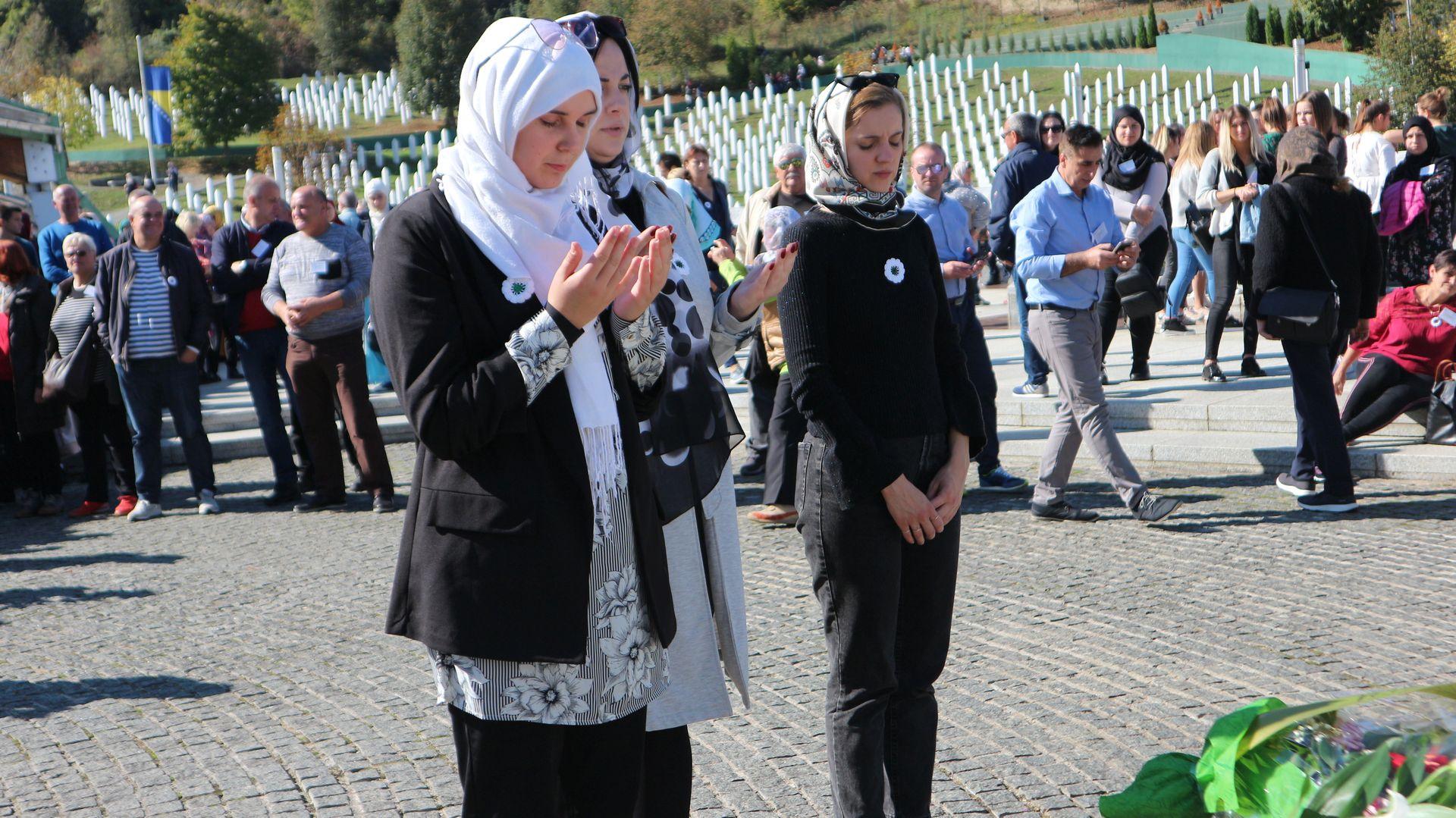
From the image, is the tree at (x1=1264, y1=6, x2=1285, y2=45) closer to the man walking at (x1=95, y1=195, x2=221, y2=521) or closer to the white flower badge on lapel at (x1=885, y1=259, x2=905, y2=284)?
the man walking at (x1=95, y1=195, x2=221, y2=521)

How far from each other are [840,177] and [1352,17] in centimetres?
6016

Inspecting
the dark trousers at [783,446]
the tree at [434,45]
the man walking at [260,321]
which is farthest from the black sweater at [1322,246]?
the tree at [434,45]

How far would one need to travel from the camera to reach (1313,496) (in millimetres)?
7441

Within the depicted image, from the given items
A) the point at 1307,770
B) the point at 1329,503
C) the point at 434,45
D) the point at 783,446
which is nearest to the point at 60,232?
the point at 783,446

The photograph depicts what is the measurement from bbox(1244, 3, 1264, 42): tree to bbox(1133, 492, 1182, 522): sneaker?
55864mm

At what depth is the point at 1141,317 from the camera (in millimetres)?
10102

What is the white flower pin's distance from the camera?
234cm

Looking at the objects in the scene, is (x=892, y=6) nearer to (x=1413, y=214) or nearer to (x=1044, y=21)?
(x=1044, y=21)

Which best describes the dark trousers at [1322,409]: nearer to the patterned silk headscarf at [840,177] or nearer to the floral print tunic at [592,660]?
the patterned silk headscarf at [840,177]

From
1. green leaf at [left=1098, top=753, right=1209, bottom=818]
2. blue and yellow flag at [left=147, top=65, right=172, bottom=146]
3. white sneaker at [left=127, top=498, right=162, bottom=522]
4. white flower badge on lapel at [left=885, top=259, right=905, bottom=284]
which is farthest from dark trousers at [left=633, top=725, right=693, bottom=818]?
blue and yellow flag at [left=147, top=65, right=172, bottom=146]

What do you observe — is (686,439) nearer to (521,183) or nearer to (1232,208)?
(521,183)

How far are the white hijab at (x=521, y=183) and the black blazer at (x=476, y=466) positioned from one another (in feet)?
0.11

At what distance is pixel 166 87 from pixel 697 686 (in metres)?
49.1

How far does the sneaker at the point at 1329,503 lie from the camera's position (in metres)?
7.33
